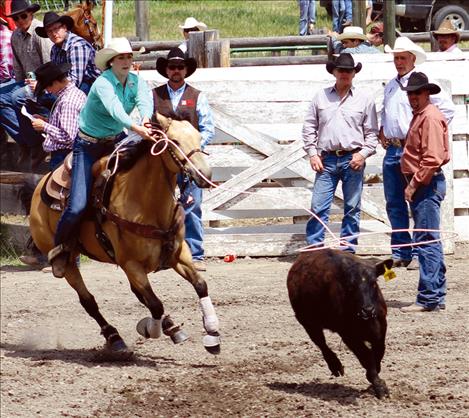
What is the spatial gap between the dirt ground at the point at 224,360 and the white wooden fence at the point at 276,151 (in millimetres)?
699

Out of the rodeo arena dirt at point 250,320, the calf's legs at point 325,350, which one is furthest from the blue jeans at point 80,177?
the calf's legs at point 325,350

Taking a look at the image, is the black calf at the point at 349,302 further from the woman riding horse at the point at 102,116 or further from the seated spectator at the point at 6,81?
the seated spectator at the point at 6,81

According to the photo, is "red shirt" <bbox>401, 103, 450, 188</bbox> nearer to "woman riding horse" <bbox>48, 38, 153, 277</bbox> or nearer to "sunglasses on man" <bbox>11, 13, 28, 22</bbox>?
"woman riding horse" <bbox>48, 38, 153, 277</bbox>

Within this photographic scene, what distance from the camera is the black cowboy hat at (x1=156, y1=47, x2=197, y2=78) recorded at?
1137cm

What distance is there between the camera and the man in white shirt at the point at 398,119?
10695 millimetres

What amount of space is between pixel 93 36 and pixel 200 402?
641 cm

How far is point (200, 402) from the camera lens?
7883 mm

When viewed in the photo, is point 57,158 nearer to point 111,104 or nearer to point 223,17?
point 111,104

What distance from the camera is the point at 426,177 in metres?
9.41

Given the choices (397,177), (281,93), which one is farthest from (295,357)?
(281,93)

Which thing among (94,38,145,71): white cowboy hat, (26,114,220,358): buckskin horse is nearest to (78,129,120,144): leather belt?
(26,114,220,358): buckskin horse

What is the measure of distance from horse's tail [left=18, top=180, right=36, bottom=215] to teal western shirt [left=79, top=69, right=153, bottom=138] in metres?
4.52

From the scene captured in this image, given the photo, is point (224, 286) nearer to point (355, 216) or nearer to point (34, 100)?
point (355, 216)

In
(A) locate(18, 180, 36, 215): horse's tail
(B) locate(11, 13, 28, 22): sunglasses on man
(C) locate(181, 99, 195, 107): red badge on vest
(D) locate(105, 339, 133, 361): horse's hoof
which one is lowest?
(D) locate(105, 339, 133, 361): horse's hoof
